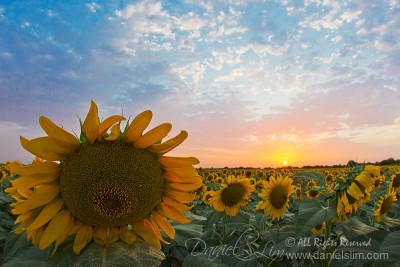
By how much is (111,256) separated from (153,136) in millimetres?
570

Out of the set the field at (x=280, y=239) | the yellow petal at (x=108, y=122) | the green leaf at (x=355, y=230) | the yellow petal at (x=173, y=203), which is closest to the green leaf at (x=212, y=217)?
the field at (x=280, y=239)

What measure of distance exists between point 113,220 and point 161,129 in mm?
493

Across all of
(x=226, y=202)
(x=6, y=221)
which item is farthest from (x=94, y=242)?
(x=6, y=221)

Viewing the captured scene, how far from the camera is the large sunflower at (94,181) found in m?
1.58

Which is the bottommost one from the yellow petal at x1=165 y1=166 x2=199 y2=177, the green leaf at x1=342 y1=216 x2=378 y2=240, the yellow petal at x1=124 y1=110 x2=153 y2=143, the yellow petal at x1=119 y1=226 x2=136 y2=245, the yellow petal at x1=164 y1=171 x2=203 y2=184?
the green leaf at x1=342 y1=216 x2=378 y2=240

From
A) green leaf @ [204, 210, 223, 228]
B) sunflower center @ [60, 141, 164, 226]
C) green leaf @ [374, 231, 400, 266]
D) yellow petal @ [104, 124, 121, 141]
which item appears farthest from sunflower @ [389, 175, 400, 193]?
yellow petal @ [104, 124, 121, 141]

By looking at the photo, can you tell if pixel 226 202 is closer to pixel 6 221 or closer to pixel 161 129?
pixel 6 221

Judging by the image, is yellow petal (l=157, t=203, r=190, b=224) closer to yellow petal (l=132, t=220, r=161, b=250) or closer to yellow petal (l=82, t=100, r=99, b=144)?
yellow petal (l=132, t=220, r=161, b=250)

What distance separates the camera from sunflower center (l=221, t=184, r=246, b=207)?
6688 mm

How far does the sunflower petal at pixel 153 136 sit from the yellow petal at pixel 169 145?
3cm

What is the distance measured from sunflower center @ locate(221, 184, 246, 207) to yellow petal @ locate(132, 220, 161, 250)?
508 cm

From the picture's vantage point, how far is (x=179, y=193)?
179 centimetres

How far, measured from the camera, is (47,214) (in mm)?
1625

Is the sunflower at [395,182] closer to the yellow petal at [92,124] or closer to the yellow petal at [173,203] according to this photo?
the yellow petal at [173,203]
